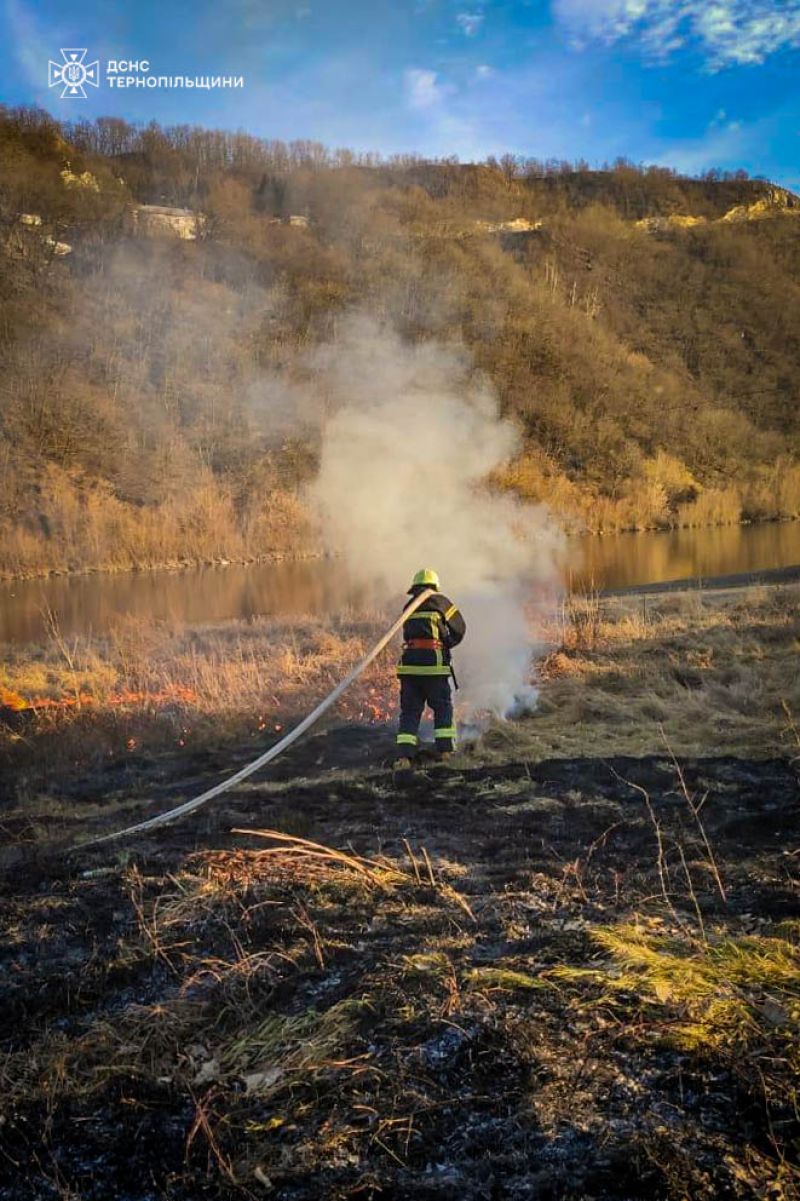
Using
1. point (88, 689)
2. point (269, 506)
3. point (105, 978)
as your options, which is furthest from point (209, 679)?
point (269, 506)

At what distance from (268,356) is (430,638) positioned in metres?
37.5

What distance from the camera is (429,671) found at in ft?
23.1

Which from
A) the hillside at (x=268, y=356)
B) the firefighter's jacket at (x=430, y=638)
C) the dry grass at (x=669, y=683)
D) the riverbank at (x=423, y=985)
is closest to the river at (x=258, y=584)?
the hillside at (x=268, y=356)

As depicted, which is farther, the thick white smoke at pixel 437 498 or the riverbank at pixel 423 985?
the thick white smoke at pixel 437 498

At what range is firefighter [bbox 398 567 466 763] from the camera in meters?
7.04

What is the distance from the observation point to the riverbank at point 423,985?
7.51ft

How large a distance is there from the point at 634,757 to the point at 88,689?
8713mm

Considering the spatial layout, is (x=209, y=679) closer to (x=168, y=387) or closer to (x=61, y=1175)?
(x=61, y=1175)

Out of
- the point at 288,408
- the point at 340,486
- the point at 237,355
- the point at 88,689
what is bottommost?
the point at 88,689

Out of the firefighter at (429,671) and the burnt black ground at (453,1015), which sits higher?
the firefighter at (429,671)

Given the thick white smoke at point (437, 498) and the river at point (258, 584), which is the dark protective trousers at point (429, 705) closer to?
the thick white smoke at point (437, 498)

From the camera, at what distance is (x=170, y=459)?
37625 millimetres

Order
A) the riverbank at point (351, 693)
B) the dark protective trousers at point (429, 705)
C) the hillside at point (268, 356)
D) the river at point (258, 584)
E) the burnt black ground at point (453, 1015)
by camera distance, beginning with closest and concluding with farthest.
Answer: the burnt black ground at point (453, 1015) → the dark protective trousers at point (429, 705) → the riverbank at point (351, 693) → the river at point (258, 584) → the hillside at point (268, 356)

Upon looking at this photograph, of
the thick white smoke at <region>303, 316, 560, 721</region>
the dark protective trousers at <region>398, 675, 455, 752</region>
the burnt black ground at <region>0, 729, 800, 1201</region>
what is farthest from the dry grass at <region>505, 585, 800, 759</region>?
the thick white smoke at <region>303, 316, 560, 721</region>
